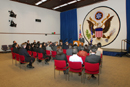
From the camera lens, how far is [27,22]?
1146 cm

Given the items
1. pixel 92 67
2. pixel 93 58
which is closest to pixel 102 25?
pixel 93 58

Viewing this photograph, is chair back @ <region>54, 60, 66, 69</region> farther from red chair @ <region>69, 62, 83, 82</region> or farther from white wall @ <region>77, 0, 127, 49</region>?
white wall @ <region>77, 0, 127, 49</region>

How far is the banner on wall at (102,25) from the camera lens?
969cm

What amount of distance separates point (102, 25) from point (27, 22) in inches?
346

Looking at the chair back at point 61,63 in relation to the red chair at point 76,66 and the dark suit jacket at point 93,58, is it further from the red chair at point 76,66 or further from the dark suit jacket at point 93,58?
the dark suit jacket at point 93,58

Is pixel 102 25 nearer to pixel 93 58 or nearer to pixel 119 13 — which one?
pixel 119 13

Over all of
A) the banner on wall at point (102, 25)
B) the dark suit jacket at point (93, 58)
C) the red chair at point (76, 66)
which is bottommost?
the red chair at point (76, 66)

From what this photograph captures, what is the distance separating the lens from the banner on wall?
31.8 ft

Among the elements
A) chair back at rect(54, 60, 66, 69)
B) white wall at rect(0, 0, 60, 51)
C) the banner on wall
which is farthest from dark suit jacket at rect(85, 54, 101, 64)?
white wall at rect(0, 0, 60, 51)

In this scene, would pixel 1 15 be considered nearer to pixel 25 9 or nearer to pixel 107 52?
pixel 25 9

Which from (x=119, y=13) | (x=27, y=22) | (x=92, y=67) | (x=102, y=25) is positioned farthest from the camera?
(x=27, y=22)

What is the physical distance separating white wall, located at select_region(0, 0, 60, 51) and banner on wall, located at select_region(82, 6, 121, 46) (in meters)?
5.03

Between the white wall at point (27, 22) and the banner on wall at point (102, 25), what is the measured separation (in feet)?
16.5

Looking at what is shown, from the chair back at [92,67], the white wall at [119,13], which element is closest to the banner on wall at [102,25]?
the white wall at [119,13]
